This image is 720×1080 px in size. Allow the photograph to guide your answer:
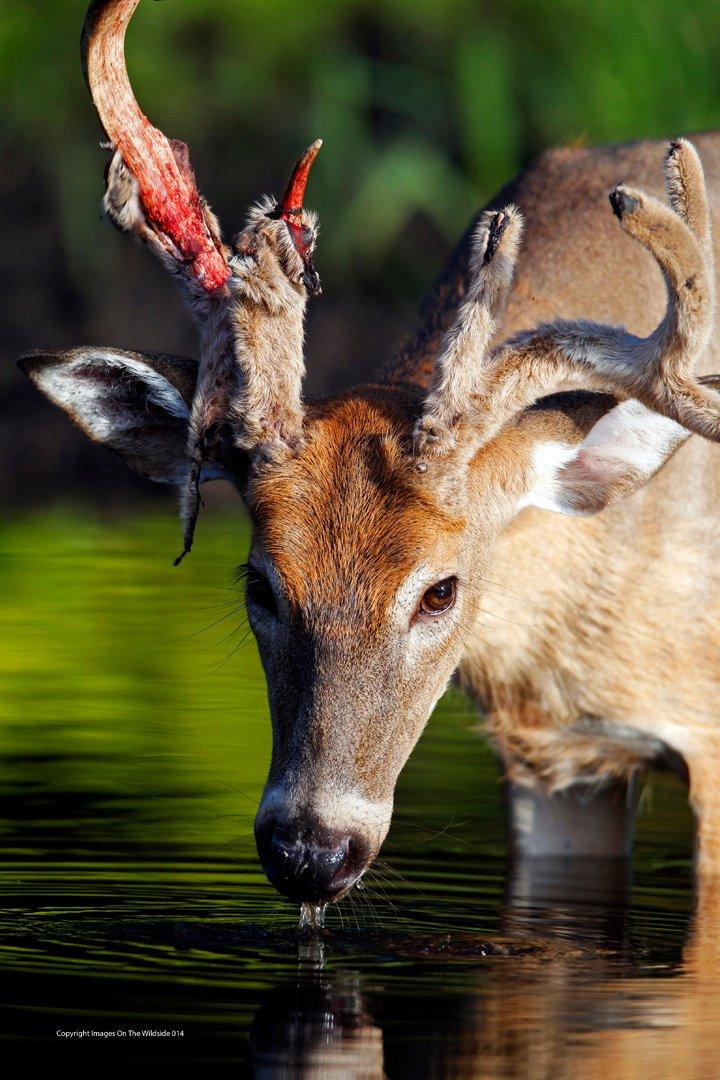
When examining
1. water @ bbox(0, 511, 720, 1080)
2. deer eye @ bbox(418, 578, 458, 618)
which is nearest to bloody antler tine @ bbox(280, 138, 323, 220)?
deer eye @ bbox(418, 578, 458, 618)

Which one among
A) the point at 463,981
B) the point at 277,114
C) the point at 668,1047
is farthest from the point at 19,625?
the point at 277,114

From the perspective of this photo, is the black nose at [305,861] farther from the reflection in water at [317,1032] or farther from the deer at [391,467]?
the reflection in water at [317,1032]

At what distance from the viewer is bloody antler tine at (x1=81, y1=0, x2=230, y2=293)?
5555 millimetres

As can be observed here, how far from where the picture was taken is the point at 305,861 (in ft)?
16.3

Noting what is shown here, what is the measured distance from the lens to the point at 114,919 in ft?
19.4

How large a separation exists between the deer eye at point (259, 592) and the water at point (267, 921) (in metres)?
0.61

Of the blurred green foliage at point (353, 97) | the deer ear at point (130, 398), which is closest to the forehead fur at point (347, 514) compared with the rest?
the deer ear at point (130, 398)

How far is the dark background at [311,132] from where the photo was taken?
15.6m

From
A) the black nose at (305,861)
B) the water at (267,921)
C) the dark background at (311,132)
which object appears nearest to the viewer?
the water at (267,921)

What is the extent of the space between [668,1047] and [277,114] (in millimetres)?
13463

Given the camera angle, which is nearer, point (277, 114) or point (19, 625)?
point (19, 625)

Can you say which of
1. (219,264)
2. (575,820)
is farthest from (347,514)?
(575,820)

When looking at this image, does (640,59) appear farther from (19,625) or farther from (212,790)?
(212,790)

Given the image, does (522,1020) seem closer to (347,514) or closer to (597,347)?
(347,514)
